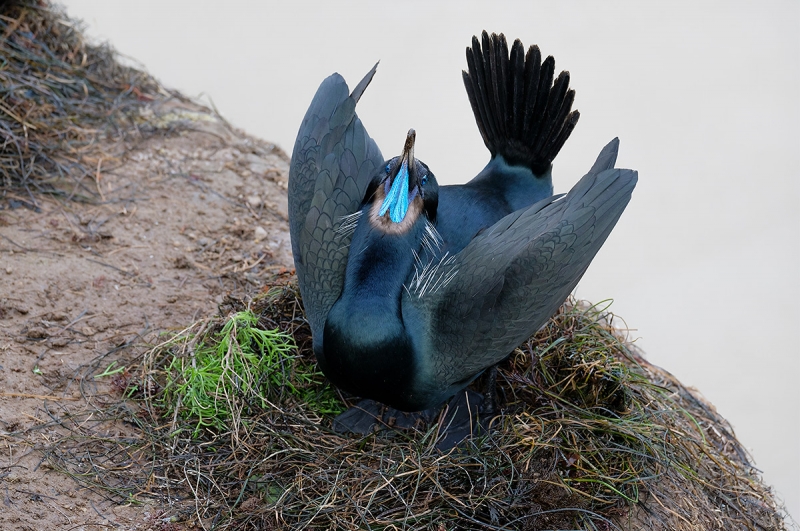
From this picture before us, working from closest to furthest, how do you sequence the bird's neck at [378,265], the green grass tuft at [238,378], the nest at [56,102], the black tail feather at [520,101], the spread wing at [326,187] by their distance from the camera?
1. the bird's neck at [378,265]
2. the spread wing at [326,187]
3. the green grass tuft at [238,378]
4. the black tail feather at [520,101]
5. the nest at [56,102]

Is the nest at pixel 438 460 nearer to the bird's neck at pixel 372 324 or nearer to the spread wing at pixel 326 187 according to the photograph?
the bird's neck at pixel 372 324

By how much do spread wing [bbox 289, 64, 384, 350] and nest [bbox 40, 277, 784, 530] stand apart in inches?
16.8

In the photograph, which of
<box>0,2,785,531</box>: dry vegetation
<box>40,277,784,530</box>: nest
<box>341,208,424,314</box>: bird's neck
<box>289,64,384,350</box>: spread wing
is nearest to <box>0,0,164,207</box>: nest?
<box>0,2,785,531</box>: dry vegetation

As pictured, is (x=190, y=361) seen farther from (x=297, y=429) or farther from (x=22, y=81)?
(x=22, y=81)

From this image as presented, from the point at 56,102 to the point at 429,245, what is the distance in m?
2.57

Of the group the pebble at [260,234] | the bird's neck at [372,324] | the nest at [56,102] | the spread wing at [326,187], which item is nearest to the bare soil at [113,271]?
the pebble at [260,234]

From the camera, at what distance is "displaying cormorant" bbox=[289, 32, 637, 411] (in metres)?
2.74

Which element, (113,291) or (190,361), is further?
(113,291)

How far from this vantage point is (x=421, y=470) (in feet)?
9.09

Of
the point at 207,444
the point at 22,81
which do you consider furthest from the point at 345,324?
the point at 22,81

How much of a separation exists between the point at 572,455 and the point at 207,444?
1291 millimetres

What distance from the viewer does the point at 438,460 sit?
2.79 metres

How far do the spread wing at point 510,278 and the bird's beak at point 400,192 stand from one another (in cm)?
24

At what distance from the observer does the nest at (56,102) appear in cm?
410
